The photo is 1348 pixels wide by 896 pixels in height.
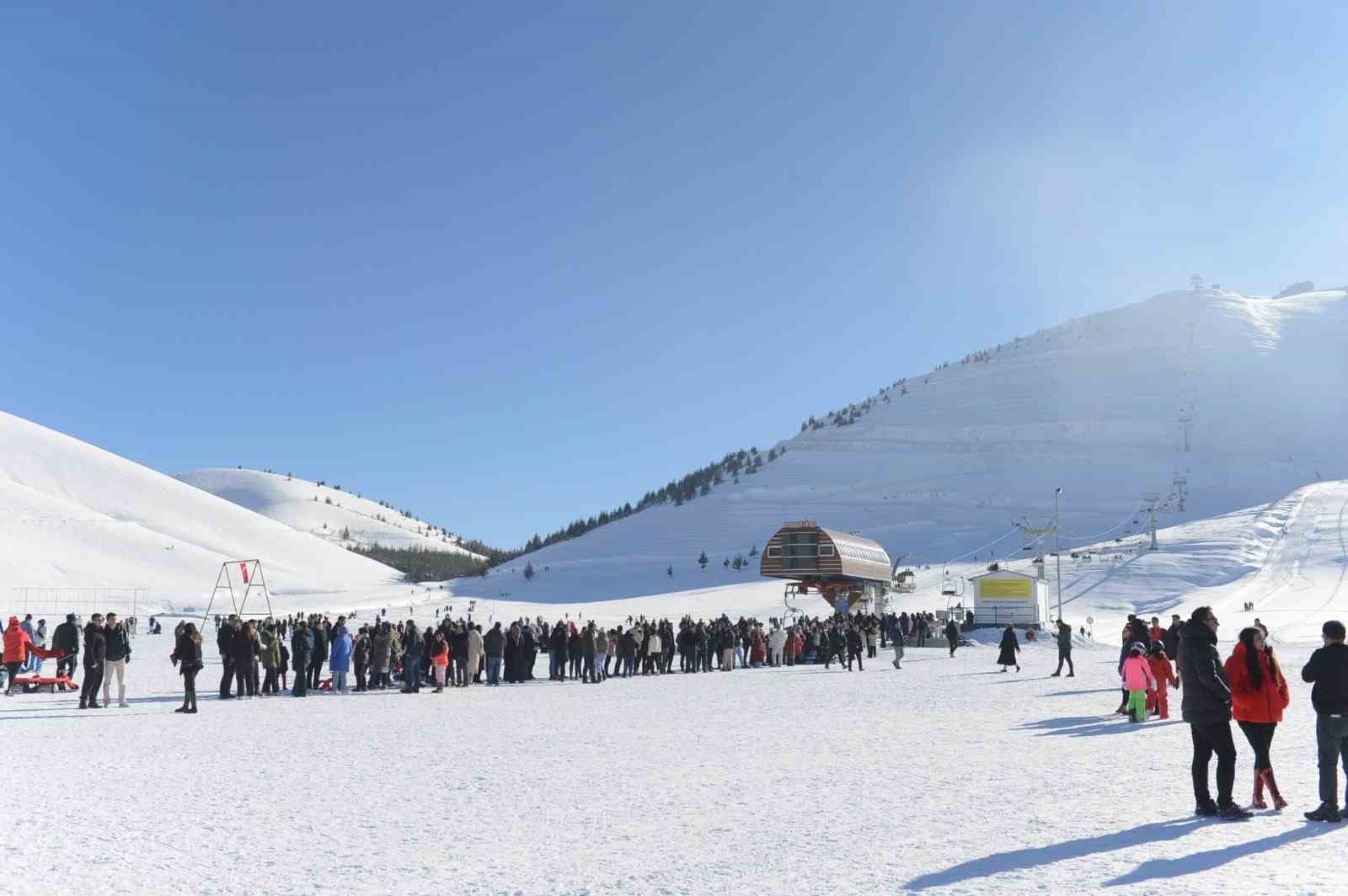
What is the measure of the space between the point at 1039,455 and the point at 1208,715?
94.7 metres

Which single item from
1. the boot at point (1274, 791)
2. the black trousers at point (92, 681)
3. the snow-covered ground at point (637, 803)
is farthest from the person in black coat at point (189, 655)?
the boot at point (1274, 791)

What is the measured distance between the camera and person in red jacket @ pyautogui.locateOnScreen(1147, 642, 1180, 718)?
14.8 m

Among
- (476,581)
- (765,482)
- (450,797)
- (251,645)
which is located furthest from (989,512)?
(450,797)

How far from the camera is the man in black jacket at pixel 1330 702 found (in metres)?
7.63

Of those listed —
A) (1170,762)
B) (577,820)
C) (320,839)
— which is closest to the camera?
(320,839)

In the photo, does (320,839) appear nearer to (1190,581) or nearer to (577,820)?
(577,820)

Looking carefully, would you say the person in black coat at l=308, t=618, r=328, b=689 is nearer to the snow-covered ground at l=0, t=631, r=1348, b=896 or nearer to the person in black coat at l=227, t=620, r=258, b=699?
the person in black coat at l=227, t=620, r=258, b=699

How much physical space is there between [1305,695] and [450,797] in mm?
15038

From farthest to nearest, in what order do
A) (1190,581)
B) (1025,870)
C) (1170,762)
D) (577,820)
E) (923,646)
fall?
(1190,581) < (923,646) < (1170,762) < (577,820) < (1025,870)

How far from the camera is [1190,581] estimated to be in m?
54.8

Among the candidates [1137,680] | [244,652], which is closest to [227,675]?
[244,652]

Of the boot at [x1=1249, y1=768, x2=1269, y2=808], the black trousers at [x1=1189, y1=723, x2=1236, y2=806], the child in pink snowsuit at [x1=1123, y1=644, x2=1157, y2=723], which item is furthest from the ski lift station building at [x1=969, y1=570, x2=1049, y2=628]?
the black trousers at [x1=1189, y1=723, x2=1236, y2=806]

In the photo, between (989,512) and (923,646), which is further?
(989,512)

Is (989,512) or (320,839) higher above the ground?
(989,512)
